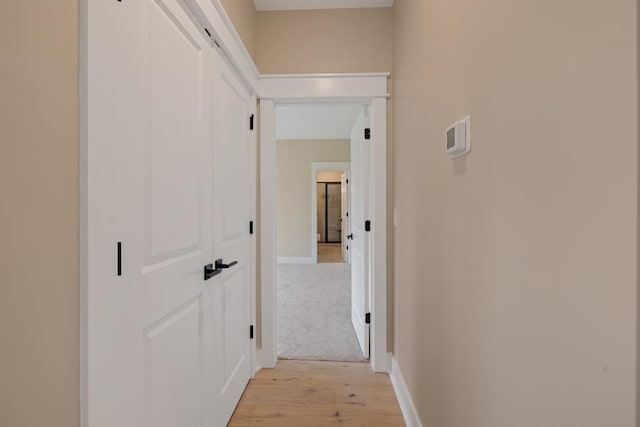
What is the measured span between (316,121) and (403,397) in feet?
13.9

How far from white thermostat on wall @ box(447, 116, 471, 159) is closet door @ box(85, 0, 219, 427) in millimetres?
1020

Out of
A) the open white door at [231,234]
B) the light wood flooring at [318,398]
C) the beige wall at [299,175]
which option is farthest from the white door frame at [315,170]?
the open white door at [231,234]

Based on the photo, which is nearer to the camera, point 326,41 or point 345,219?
point 326,41

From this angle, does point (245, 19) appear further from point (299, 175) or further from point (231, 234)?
point (299, 175)

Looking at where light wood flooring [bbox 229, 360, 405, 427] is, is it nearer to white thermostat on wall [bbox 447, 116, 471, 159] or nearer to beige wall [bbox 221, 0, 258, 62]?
white thermostat on wall [bbox 447, 116, 471, 159]

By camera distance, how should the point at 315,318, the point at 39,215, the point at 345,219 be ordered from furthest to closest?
the point at 345,219 → the point at 315,318 → the point at 39,215

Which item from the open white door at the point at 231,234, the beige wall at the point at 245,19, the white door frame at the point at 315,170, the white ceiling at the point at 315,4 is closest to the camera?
the open white door at the point at 231,234

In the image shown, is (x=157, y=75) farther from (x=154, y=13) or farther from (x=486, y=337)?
(x=486, y=337)

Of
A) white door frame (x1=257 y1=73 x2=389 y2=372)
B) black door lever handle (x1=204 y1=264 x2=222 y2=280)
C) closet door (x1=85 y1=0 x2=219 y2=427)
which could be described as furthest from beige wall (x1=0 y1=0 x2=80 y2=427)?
white door frame (x1=257 y1=73 x2=389 y2=372)

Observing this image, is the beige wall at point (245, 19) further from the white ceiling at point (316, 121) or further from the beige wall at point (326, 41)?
the white ceiling at point (316, 121)

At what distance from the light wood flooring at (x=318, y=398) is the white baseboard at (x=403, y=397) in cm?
4

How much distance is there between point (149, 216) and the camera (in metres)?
1.04

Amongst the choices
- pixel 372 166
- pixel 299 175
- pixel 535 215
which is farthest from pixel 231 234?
pixel 299 175

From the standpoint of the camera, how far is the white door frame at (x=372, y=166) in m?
2.40
